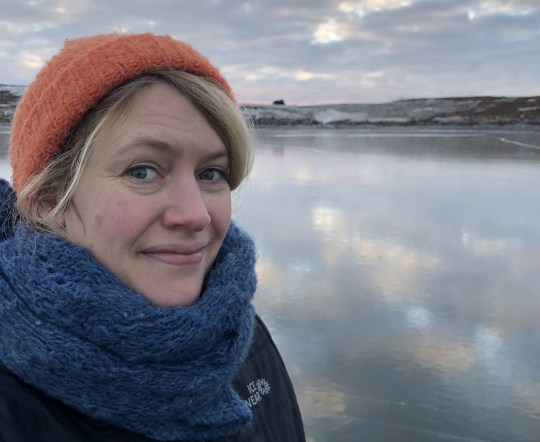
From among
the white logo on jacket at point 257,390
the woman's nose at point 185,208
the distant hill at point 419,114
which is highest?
the distant hill at point 419,114

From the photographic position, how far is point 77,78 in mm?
1103

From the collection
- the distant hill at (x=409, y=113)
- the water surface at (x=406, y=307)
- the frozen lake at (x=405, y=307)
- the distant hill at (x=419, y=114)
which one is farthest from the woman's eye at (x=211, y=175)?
the distant hill at (x=419, y=114)

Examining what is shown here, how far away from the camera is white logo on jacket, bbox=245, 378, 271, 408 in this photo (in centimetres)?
143

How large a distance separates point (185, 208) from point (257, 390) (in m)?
0.65

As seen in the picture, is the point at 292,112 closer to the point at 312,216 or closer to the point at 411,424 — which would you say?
the point at 312,216

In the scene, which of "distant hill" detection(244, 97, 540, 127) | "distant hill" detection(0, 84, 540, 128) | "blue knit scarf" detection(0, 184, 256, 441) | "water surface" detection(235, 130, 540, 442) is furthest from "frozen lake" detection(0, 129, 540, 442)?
"distant hill" detection(244, 97, 540, 127)

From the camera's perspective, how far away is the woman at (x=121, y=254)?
3.23 feet

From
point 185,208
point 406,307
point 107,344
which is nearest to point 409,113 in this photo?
point 406,307

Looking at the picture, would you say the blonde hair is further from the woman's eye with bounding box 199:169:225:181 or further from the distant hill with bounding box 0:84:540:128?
the distant hill with bounding box 0:84:540:128

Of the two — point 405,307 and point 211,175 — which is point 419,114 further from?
point 211,175

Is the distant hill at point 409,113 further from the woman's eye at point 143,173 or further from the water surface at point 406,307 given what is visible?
the woman's eye at point 143,173

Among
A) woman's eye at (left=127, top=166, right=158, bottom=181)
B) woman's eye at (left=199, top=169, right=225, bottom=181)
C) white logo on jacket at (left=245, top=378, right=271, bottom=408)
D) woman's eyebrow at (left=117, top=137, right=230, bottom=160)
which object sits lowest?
white logo on jacket at (left=245, top=378, right=271, bottom=408)

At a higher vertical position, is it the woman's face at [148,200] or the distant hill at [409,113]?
the distant hill at [409,113]

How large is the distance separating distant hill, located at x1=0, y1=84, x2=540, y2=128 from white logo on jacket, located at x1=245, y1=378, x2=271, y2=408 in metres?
29.3
